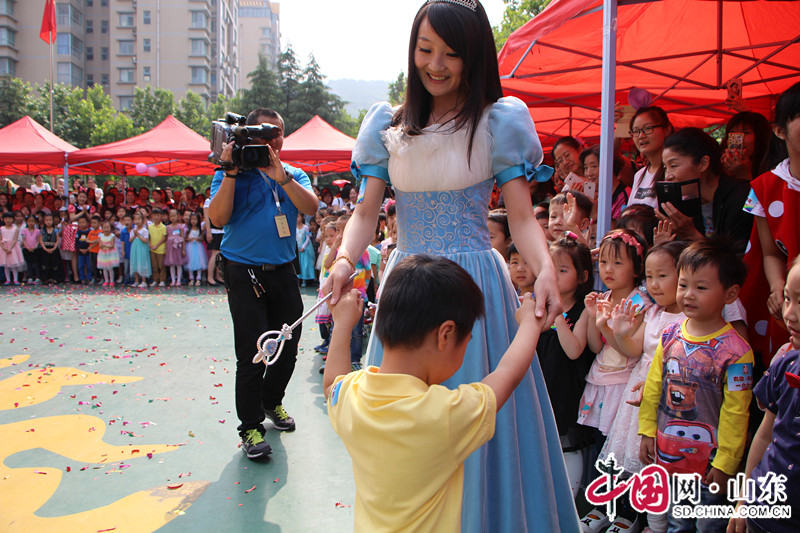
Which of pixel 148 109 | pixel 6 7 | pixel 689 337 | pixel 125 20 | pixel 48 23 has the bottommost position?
pixel 689 337

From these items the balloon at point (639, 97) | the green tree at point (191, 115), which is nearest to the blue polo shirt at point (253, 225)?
the balloon at point (639, 97)

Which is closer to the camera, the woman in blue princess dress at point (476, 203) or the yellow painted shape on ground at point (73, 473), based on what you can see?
the woman in blue princess dress at point (476, 203)

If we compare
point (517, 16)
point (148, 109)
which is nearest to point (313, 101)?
point (148, 109)

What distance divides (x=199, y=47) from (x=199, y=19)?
227 centimetres

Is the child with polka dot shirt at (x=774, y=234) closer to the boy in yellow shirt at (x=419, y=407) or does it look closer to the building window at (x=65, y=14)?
the boy in yellow shirt at (x=419, y=407)

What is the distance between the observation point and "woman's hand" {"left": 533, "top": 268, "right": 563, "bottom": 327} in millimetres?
1368

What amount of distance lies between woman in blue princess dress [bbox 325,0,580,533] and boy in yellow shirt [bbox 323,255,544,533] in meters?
0.40

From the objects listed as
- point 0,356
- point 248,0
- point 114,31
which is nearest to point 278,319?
point 0,356

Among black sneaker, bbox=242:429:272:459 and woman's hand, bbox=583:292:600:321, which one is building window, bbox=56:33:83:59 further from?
woman's hand, bbox=583:292:600:321

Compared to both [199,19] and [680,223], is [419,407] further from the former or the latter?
[199,19]

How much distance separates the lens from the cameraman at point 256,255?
3.00 metres

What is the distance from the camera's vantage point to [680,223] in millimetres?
2445

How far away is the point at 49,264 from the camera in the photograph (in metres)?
10.1

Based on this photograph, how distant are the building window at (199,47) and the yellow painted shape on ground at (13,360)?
5006cm
